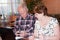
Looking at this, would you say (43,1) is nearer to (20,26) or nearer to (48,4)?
(48,4)

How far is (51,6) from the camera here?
5.01m

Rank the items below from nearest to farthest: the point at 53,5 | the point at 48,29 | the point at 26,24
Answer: the point at 48,29 < the point at 26,24 < the point at 53,5

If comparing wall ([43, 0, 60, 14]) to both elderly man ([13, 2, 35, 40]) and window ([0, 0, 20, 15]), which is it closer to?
window ([0, 0, 20, 15])

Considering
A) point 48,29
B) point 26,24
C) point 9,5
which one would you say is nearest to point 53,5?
point 9,5

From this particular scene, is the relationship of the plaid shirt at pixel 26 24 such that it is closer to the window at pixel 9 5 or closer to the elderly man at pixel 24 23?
the elderly man at pixel 24 23

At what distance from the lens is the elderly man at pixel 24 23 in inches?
91.0

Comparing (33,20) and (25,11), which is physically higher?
(25,11)

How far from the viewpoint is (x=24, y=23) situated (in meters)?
2.42

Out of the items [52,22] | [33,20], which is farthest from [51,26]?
[33,20]

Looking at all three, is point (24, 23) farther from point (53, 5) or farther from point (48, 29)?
point (53, 5)

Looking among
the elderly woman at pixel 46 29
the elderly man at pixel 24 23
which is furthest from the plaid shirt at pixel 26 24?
the elderly woman at pixel 46 29

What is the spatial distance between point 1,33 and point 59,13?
8.58 ft

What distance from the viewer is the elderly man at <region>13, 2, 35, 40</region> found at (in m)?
2.31

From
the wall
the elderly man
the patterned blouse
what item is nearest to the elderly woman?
the patterned blouse
